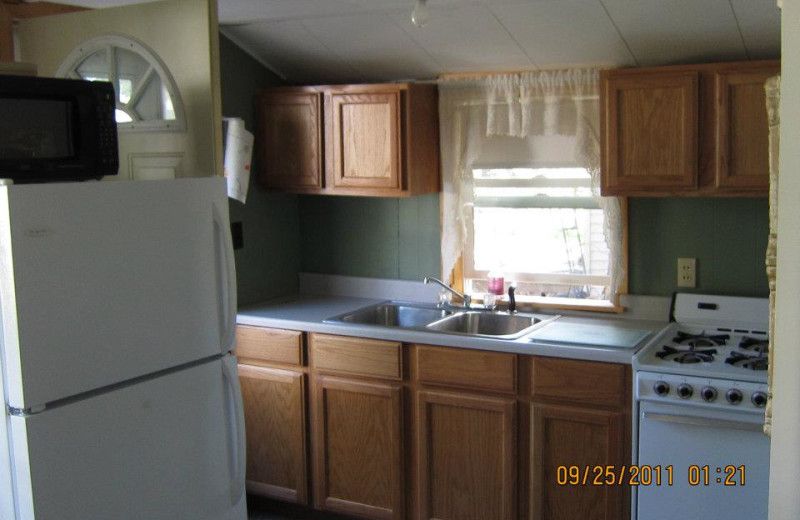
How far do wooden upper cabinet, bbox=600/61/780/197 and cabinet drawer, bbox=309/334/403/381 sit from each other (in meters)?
1.03

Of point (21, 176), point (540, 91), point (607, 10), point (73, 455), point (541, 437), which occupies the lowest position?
point (541, 437)

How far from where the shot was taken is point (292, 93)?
3939 mm

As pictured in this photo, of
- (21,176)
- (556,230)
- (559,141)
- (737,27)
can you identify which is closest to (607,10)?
(737,27)

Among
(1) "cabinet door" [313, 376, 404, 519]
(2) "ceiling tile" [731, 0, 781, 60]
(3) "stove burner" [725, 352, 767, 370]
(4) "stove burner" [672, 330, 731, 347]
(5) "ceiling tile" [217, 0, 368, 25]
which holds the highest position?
(5) "ceiling tile" [217, 0, 368, 25]

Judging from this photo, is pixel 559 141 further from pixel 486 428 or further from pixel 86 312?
pixel 86 312

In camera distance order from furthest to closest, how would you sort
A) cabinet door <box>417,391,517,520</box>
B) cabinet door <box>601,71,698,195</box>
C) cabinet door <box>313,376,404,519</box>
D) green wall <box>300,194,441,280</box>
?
green wall <box>300,194,441,280</box> < cabinet door <box>313,376,404,519</box> < cabinet door <box>417,391,517,520</box> < cabinet door <box>601,71,698,195</box>

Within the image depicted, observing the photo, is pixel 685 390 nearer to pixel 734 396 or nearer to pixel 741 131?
pixel 734 396

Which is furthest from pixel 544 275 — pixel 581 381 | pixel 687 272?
pixel 581 381

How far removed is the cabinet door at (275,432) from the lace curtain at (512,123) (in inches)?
34.4

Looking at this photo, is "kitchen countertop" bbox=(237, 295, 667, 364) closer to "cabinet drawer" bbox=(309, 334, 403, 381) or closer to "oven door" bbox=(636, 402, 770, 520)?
"cabinet drawer" bbox=(309, 334, 403, 381)

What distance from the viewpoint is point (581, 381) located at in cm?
306

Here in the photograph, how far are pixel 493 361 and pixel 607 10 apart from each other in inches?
51.1

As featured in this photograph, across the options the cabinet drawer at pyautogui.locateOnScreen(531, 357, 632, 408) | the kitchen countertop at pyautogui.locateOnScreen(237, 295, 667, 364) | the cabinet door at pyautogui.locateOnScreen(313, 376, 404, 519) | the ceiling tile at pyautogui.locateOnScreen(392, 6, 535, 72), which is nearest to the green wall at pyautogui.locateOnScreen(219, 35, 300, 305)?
the kitchen countertop at pyautogui.locateOnScreen(237, 295, 667, 364)

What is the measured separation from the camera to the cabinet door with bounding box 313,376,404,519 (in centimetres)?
347
